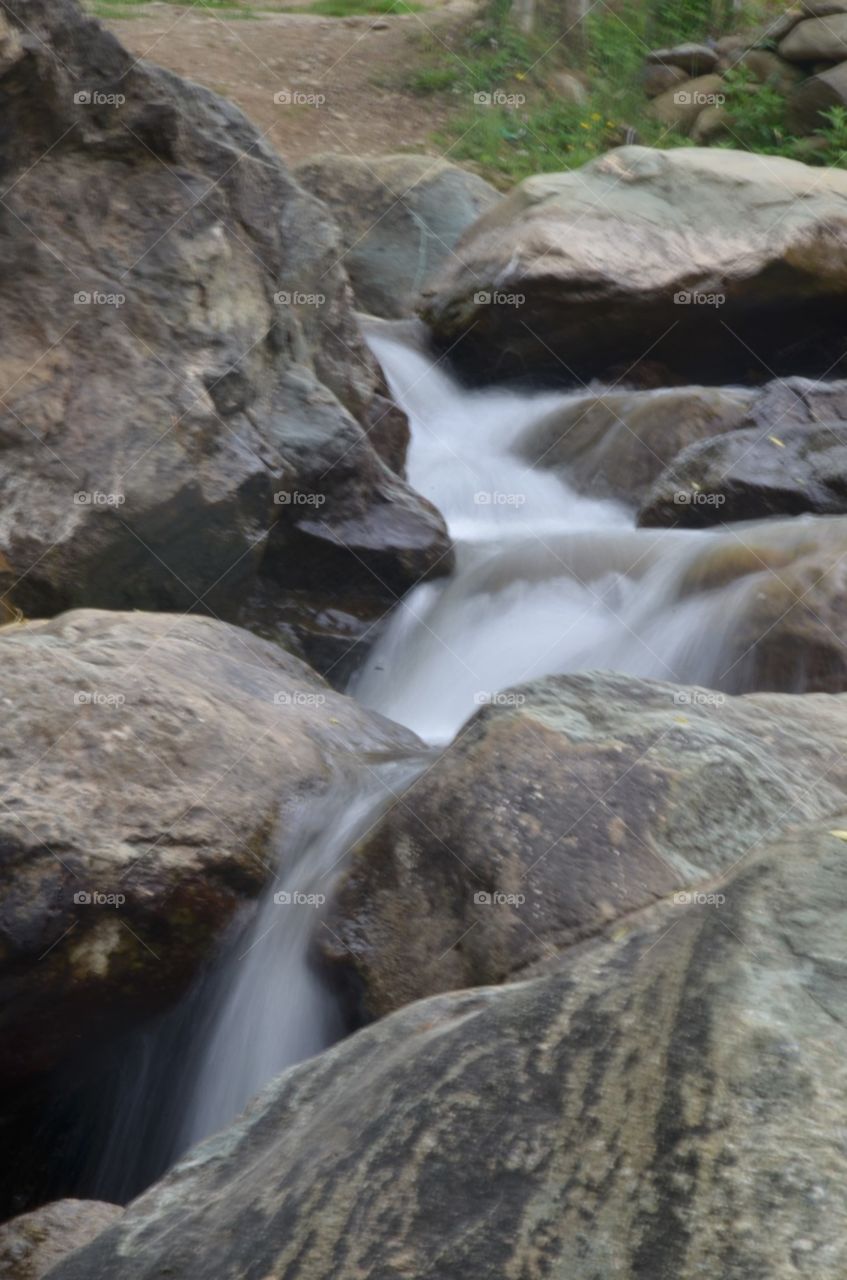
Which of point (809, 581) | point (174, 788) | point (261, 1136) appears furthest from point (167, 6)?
point (261, 1136)

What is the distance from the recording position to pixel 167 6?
54.6ft

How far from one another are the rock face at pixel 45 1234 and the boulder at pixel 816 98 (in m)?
12.1

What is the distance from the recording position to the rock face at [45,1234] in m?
2.67

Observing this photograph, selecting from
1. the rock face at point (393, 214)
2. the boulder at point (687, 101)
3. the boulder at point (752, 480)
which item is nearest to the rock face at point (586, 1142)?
the boulder at point (752, 480)

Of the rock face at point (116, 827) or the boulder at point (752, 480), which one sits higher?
the rock face at point (116, 827)

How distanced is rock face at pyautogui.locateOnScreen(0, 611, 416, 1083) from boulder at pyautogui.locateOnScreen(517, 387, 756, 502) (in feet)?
12.6

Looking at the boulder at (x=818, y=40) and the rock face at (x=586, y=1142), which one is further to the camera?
the boulder at (x=818, y=40)

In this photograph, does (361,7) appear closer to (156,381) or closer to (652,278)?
(652,278)

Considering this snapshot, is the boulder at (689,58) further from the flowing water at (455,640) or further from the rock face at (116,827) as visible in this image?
the rock face at (116,827)

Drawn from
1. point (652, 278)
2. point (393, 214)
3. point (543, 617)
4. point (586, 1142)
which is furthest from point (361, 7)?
point (586, 1142)

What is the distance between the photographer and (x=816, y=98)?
12.6 metres

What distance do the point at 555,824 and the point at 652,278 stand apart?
6.21 meters

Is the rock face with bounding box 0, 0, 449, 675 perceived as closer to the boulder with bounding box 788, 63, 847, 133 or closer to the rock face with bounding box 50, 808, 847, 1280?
the rock face with bounding box 50, 808, 847, 1280

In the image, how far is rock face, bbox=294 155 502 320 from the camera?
35.6 feet
